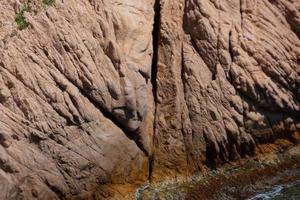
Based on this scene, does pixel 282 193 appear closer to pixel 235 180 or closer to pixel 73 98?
pixel 235 180

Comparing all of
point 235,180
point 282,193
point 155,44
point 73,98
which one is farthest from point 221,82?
point 73,98

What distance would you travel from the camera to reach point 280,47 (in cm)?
843

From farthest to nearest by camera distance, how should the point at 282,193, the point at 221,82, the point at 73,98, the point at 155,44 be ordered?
1. the point at 155,44
2. the point at 221,82
3. the point at 282,193
4. the point at 73,98

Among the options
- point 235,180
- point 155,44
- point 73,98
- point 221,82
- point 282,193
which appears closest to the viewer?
point 73,98

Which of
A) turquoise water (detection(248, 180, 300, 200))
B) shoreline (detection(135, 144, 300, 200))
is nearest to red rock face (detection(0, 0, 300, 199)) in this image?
shoreline (detection(135, 144, 300, 200))

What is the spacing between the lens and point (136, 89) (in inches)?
306

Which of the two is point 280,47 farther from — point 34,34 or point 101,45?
point 34,34

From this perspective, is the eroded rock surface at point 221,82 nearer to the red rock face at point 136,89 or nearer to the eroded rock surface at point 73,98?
the red rock face at point 136,89

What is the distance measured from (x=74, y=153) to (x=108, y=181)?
71 centimetres

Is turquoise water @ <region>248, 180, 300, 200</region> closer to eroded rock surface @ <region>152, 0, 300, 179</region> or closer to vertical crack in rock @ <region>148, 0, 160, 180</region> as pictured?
eroded rock surface @ <region>152, 0, 300, 179</region>

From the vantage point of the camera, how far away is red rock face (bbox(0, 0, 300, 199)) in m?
7.05

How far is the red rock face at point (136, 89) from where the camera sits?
7051 millimetres

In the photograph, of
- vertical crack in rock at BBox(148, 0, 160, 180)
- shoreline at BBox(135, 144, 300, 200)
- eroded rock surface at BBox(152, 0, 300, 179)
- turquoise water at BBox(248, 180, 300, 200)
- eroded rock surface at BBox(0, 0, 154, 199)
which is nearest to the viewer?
eroded rock surface at BBox(0, 0, 154, 199)

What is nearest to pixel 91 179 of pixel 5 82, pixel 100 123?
pixel 100 123
